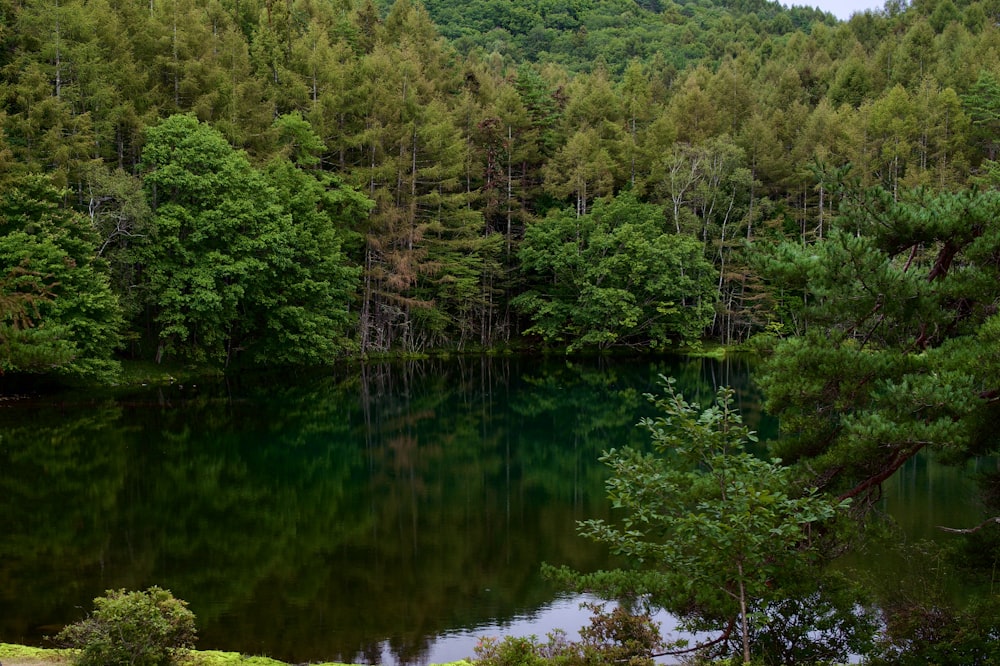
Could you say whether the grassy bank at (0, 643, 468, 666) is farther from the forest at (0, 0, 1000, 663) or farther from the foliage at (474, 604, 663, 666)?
the forest at (0, 0, 1000, 663)

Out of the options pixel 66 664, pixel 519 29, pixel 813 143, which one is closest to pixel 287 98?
pixel 813 143

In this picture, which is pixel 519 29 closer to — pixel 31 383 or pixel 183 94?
pixel 183 94

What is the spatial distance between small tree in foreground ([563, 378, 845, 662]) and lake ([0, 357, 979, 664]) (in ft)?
8.28

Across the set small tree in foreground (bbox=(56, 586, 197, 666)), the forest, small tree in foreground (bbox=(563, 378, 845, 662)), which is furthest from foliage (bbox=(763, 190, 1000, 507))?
small tree in foreground (bbox=(56, 586, 197, 666))

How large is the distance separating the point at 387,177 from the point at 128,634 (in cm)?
3878

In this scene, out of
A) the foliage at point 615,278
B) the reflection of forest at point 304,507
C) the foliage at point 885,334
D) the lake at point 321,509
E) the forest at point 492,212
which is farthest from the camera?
the foliage at point 615,278

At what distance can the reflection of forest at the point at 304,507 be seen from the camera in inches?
467

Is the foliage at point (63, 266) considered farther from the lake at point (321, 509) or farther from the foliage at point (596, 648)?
the foliage at point (596, 648)

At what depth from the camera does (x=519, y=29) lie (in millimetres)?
104250

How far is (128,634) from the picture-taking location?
7922 millimetres

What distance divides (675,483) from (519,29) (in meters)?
104

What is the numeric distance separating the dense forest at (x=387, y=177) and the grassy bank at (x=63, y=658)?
51.6 feet

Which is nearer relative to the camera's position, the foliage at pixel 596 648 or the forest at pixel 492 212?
the foliage at pixel 596 648

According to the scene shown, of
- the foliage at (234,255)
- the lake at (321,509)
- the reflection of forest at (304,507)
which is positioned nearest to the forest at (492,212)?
the foliage at (234,255)
